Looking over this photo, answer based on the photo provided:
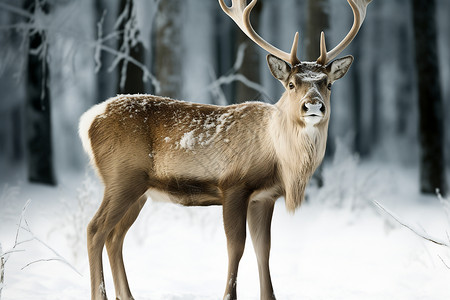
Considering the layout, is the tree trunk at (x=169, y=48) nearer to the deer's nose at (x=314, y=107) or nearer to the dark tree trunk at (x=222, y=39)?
the deer's nose at (x=314, y=107)

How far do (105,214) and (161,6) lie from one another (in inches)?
208

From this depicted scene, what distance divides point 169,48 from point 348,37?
4.53 meters

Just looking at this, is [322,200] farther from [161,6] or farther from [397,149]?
[397,149]

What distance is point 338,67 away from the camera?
15.4 feet

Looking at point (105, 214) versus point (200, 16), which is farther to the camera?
point (200, 16)

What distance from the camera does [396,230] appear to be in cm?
795

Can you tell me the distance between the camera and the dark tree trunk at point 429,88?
1044 centimetres

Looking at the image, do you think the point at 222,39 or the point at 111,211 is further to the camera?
the point at 222,39

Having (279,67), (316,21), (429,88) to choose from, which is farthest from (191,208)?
(429,88)

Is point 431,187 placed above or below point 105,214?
below

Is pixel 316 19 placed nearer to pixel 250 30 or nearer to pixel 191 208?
pixel 191 208

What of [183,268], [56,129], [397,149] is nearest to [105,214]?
[183,268]

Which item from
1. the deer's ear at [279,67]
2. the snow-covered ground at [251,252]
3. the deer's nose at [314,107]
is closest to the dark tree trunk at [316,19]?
the snow-covered ground at [251,252]

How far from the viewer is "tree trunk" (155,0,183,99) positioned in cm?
880
